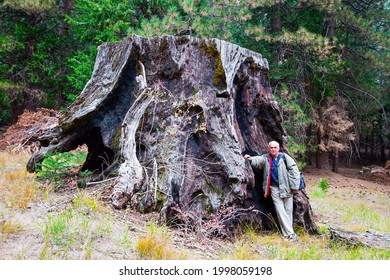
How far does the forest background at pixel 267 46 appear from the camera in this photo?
10.9 metres

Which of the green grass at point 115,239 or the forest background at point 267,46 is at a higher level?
the forest background at point 267,46

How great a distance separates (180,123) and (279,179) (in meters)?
1.73

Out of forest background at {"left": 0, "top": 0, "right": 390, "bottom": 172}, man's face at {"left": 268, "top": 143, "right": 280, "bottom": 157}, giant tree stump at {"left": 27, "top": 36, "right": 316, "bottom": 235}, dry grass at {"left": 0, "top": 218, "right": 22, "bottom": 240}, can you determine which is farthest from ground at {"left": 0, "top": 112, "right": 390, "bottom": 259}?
forest background at {"left": 0, "top": 0, "right": 390, "bottom": 172}

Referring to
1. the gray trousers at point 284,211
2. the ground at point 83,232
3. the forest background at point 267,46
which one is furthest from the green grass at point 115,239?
the forest background at point 267,46

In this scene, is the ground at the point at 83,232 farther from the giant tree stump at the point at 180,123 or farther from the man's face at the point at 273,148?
the man's face at the point at 273,148

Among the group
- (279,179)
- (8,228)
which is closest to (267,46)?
(279,179)

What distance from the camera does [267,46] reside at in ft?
46.5

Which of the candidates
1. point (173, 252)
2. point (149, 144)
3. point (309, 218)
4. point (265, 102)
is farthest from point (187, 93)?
point (309, 218)

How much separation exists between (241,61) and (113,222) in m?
3.06

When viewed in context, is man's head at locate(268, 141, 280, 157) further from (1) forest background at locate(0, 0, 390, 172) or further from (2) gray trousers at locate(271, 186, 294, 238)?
(1) forest background at locate(0, 0, 390, 172)

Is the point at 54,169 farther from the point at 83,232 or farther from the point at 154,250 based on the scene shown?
the point at 154,250

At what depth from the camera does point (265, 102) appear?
551 centimetres

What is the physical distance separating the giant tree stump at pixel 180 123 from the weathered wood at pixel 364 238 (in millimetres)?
701

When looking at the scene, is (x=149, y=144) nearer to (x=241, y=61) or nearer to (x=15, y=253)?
(x=241, y=61)
